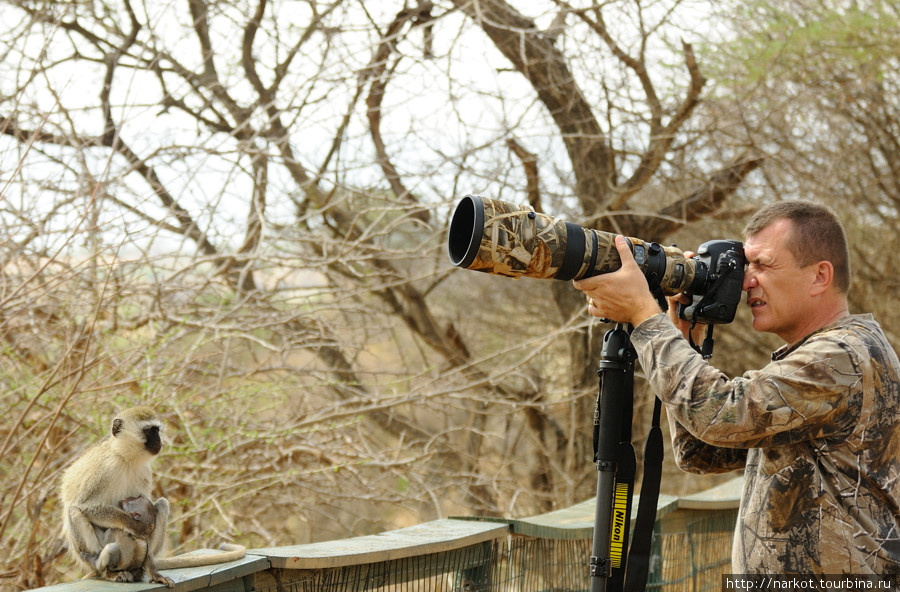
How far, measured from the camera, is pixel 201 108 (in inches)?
255

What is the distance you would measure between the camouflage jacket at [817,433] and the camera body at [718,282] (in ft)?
0.90

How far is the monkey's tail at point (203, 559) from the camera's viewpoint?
2107 mm

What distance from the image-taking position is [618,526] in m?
2.31

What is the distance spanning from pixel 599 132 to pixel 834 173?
219cm

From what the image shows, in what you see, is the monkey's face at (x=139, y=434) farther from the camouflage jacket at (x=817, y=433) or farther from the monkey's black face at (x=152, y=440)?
the camouflage jacket at (x=817, y=433)

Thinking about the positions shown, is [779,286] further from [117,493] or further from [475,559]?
[117,493]

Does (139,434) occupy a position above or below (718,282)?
below

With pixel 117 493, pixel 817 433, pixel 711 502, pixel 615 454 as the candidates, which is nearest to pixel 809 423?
pixel 817 433

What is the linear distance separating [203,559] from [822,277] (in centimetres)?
162

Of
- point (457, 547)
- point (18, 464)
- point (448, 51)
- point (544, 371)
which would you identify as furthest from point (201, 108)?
point (457, 547)

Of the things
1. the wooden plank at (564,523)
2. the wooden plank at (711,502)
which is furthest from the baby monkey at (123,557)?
the wooden plank at (711,502)

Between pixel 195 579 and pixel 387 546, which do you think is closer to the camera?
pixel 195 579

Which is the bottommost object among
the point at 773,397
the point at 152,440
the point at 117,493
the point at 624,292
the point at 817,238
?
the point at 117,493

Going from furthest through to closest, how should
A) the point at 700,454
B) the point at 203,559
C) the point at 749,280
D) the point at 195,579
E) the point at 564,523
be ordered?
the point at 564,523, the point at 700,454, the point at 749,280, the point at 203,559, the point at 195,579
